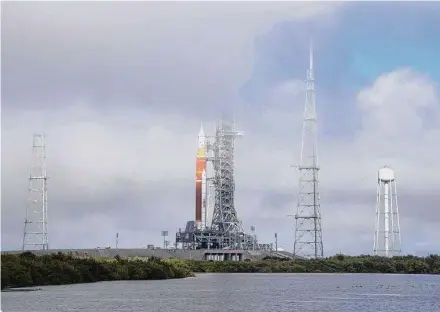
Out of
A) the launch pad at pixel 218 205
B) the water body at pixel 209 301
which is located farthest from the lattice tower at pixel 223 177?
the water body at pixel 209 301

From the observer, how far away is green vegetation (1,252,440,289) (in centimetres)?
9331

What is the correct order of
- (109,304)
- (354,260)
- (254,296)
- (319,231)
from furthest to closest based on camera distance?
(354,260), (319,231), (254,296), (109,304)

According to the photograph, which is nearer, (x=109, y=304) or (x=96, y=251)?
(x=109, y=304)

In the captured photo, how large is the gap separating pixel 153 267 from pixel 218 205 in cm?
6159

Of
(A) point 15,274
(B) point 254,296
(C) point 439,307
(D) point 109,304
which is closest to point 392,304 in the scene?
(C) point 439,307

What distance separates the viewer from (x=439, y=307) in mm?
71812

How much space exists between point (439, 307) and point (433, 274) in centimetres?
12702

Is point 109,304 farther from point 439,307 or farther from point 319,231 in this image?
point 319,231

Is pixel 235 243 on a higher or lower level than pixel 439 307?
higher

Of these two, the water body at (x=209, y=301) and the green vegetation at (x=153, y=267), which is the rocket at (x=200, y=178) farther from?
the water body at (x=209, y=301)

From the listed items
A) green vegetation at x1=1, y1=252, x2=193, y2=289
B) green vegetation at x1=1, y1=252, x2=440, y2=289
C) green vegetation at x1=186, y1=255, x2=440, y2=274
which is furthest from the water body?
green vegetation at x1=186, y1=255, x2=440, y2=274

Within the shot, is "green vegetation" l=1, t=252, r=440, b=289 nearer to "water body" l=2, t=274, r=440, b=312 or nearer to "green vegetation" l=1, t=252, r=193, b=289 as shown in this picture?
"green vegetation" l=1, t=252, r=193, b=289

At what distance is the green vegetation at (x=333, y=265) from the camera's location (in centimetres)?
16638

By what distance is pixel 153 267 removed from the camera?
12450 cm
